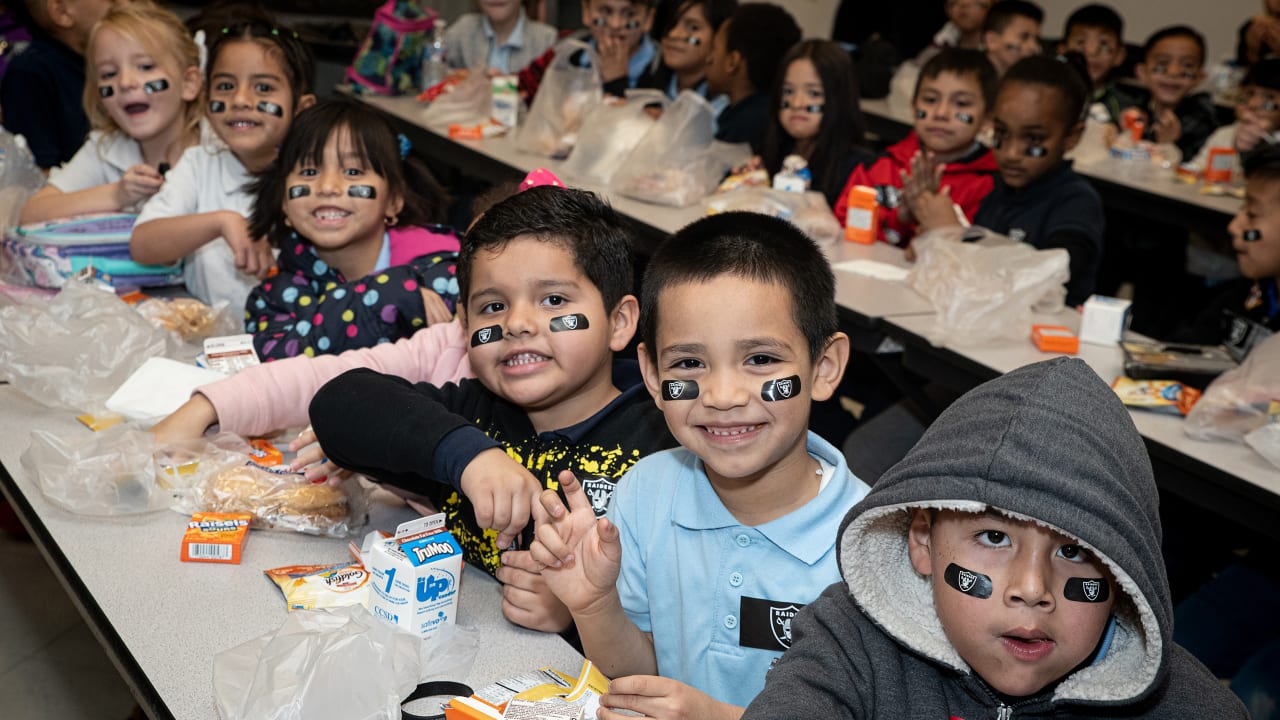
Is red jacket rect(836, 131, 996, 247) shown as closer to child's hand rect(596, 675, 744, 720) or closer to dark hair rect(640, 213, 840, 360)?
dark hair rect(640, 213, 840, 360)

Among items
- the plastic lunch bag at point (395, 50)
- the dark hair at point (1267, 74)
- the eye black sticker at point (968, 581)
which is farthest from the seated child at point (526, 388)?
the dark hair at point (1267, 74)

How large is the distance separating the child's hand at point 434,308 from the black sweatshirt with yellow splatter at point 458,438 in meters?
0.47

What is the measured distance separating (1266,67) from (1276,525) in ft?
12.0

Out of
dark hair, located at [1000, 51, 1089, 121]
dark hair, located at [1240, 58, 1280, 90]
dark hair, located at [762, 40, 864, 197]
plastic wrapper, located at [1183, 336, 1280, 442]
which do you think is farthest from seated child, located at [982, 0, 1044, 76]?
plastic wrapper, located at [1183, 336, 1280, 442]

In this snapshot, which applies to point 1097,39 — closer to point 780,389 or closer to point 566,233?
point 566,233

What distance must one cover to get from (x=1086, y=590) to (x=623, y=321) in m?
0.84

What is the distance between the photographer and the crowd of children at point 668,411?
1.03m

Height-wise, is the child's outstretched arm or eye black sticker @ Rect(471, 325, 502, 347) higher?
eye black sticker @ Rect(471, 325, 502, 347)

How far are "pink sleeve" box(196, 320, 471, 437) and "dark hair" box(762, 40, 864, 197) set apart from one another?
205cm

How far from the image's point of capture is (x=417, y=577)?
1.34 metres

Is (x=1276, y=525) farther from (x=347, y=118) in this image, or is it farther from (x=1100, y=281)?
(x=1100, y=281)

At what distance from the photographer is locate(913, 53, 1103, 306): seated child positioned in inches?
126

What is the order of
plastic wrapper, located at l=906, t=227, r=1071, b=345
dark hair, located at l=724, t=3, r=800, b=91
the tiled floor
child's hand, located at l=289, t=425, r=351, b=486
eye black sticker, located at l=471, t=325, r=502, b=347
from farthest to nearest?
dark hair, located at l=724, t=3, r=800, b=91, plastic wrapper, located at l=906, t=227, r=1071, b=345, the tiled floor, child's hand, located at l=289, t=425, r=351, b=486, eye black sticker, located at l=471, t=325, r=502, b=347

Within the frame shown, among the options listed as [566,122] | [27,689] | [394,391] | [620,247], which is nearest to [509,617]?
[394,391]
